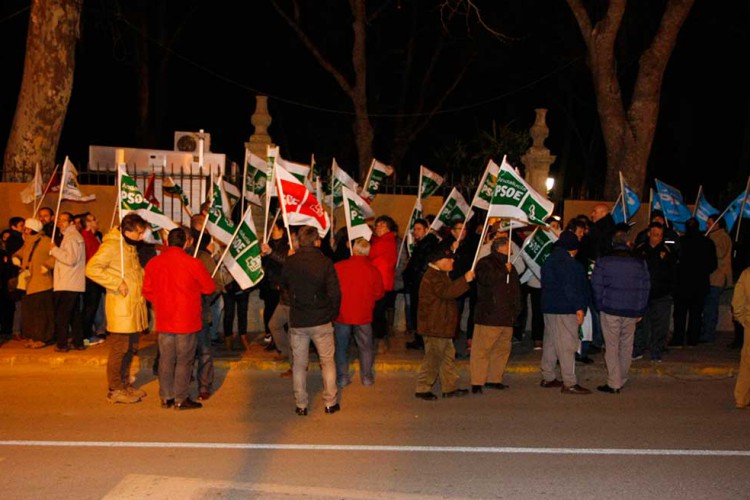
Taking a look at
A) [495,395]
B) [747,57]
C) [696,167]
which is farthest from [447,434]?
[696,167]

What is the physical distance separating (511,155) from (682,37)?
12911 millimetres

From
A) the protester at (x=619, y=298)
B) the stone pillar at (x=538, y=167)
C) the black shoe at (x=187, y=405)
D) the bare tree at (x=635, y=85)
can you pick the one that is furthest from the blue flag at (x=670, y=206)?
the black shoe at (x=187, y=405)

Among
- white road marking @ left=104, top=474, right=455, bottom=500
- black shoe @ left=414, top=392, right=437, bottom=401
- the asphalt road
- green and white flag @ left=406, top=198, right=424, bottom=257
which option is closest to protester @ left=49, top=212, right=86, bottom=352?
the asphalt road

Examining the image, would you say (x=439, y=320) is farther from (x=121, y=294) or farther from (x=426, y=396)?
(x=121, y=294)

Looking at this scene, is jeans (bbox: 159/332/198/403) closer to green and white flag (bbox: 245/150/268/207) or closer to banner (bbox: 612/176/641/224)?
green and white flag (bbox: 245/150/268/207)

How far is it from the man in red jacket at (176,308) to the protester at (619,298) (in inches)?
166

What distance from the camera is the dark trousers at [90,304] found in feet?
41.0

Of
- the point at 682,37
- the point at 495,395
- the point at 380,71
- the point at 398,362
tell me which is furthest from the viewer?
the point at 380,71

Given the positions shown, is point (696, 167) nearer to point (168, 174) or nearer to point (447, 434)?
point (168, 174)

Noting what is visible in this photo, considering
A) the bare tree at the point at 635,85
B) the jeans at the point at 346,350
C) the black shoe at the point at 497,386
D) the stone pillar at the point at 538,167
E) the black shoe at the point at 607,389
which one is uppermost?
the bare tree at the point at 635,85

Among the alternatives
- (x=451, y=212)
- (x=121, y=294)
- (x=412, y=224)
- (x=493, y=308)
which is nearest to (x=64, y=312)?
(x=121, y=294)

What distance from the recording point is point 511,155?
26828 mm

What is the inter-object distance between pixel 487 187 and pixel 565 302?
2.07 m

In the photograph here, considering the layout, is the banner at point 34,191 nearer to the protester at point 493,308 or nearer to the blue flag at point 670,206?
the protester at point 493,308
